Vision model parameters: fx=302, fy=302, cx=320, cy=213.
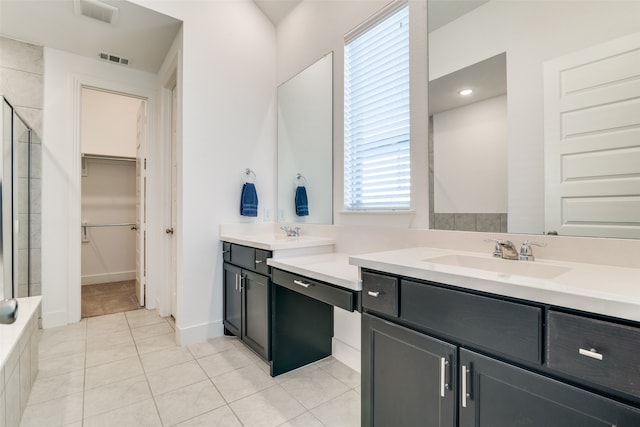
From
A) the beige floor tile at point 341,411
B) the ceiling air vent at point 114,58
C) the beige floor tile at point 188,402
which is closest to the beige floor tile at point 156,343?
the beige floor tile at point 188,402

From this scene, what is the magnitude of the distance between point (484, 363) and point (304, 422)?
43.2 inches

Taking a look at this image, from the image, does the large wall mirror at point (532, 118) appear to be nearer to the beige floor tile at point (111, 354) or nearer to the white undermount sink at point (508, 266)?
the white undermount sink at point (508, 266)

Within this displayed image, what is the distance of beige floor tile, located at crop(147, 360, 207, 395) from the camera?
76.2 inches

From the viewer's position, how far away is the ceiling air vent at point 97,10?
7.65 feet

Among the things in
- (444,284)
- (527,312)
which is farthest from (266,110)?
(527,312)

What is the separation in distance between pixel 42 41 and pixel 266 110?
6.96ft

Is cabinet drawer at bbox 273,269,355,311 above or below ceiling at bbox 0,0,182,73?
below

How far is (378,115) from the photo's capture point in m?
2.11

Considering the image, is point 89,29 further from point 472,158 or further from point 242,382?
point 472,158

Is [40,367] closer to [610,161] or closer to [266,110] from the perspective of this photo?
[266,110]

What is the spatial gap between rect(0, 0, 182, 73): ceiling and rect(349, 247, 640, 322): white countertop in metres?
2.72

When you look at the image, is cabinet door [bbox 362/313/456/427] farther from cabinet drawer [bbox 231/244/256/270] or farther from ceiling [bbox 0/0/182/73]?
ceiling [bbox 0/0/182/73]

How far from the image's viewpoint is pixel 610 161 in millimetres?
1185

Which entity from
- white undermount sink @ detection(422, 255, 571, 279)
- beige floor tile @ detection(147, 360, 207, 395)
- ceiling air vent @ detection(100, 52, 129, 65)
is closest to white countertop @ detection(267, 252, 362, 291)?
white undermount sink @ detection(422, 255, 571, 279)
